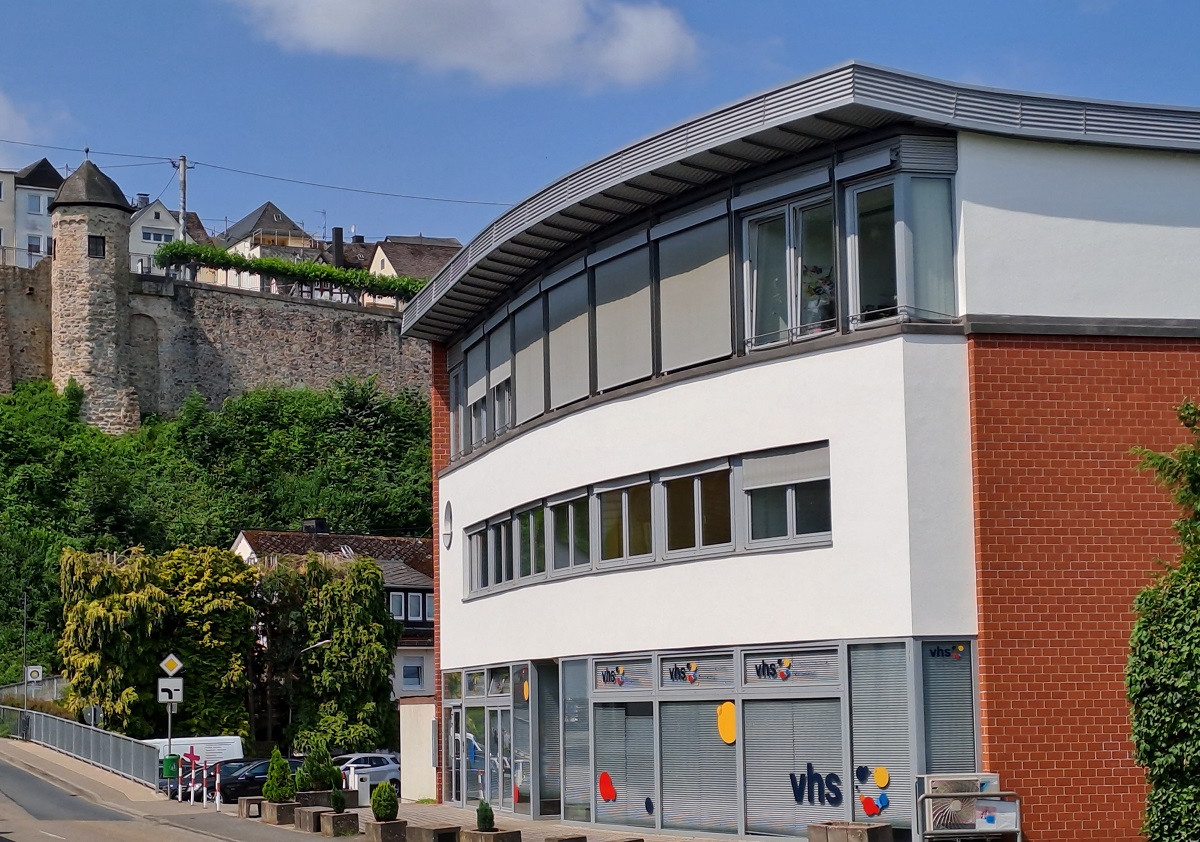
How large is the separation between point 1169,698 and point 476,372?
52.0 feet

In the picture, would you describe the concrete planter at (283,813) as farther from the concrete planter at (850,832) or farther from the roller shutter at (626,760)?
the concrete planter at (850,832)

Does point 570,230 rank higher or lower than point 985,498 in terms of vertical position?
higher

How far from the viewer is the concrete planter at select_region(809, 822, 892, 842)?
16.8 m

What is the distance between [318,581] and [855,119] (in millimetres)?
36382

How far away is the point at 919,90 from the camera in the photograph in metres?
17.4

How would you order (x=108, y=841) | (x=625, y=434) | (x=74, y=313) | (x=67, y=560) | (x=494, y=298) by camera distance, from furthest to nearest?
(x=74, y=313)
(x=67, y=560)
(x=494, y=298)
(x=108, y=841)
(x=625, y=434)

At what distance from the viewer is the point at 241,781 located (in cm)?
3519

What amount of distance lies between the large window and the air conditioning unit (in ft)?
9.73

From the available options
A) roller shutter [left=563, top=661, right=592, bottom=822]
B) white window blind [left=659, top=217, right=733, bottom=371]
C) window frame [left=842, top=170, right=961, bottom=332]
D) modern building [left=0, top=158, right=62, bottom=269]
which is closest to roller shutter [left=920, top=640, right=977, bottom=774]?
window frame [left=842, top=170, right=961, bottom=332]

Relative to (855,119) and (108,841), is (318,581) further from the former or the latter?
(855,119)

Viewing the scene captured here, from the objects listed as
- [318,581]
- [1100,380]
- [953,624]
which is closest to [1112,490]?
[1100,380]

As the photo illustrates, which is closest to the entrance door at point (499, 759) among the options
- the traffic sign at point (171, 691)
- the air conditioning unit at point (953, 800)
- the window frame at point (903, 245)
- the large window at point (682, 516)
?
the large window at point (682, 516)

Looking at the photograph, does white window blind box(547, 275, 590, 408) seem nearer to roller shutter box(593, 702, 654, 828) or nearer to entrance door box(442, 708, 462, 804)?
roller shutter box(593, 702, 654, 828)

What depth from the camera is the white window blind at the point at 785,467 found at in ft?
61.3
